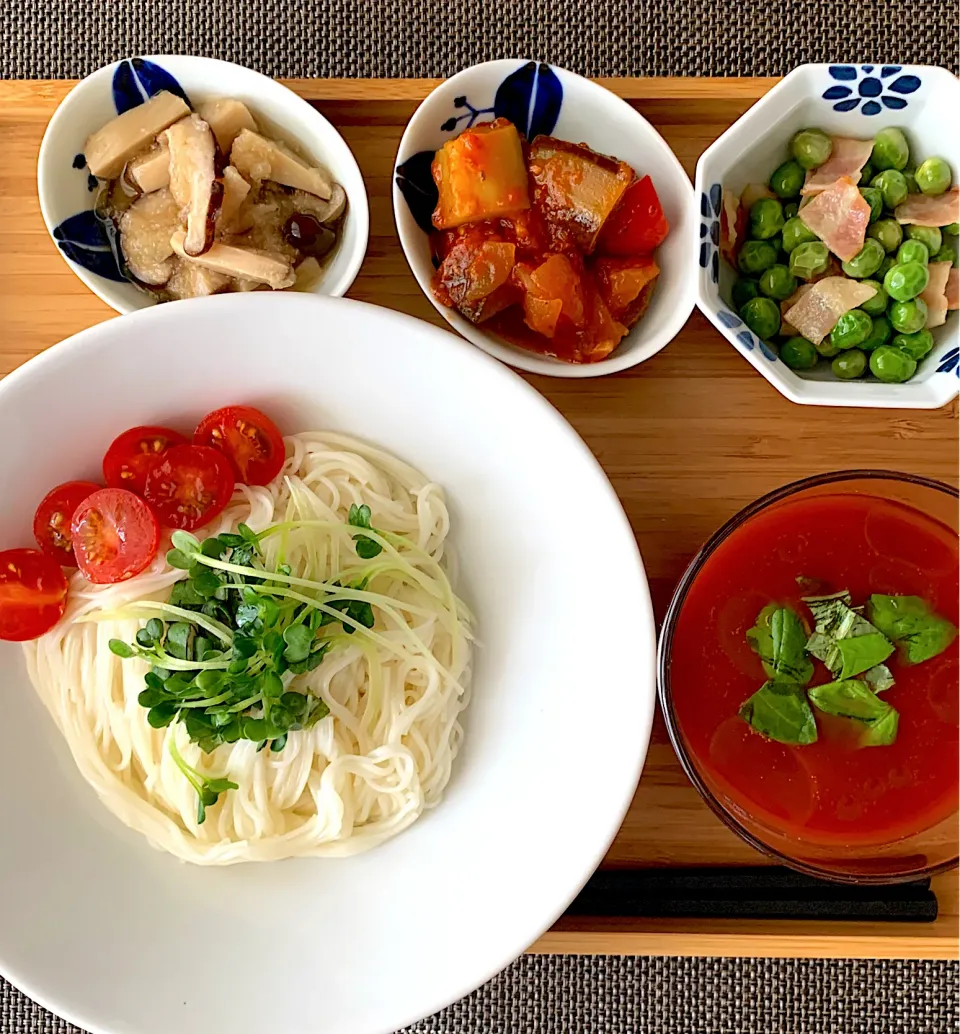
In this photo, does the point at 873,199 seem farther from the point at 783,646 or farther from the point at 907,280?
the point at 783,646

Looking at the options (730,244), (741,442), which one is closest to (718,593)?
(741,442)

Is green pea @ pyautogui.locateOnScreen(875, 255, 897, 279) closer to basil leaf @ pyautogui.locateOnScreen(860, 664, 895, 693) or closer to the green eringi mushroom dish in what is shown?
the green eringi mushroom dish

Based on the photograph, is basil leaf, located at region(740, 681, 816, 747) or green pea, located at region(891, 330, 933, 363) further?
green pea, located at region(891, 330, 933, 363)

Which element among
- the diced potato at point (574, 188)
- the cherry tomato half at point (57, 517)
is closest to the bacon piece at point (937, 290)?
the diced potato at point (574, 188)

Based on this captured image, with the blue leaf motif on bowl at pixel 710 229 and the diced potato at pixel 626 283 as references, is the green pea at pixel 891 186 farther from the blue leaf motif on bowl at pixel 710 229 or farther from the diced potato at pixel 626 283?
the diced potato at pixel 626 283

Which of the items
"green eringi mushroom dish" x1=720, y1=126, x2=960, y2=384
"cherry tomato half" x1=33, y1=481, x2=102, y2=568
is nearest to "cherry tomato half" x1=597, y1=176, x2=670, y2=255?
"green eringi mushroom dish" x1=720, y1=126, x2=960, y2=384

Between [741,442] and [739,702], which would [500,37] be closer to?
[741,442]

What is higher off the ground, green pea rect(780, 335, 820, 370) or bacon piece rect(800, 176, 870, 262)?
bacon piece rect(800, 176, 870, 262)
